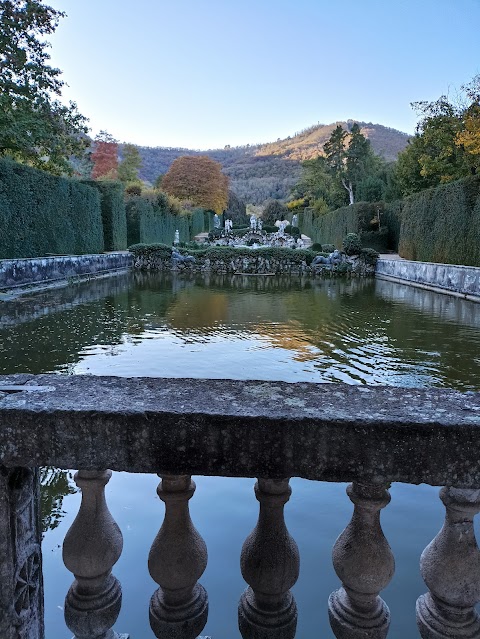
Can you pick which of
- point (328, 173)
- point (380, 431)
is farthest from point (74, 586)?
point (328, 173)

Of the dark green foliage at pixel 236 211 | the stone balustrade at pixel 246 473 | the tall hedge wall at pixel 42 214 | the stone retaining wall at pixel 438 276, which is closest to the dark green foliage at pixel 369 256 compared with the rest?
the stone retaining wall at pixel 438 276

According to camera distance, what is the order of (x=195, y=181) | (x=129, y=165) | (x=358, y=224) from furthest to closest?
1. (x=195, y=181)
2. (x=129, y=165)
3. (x=358, y=224)

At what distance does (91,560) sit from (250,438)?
58cm

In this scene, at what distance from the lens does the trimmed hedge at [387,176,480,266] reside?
16.3 metres

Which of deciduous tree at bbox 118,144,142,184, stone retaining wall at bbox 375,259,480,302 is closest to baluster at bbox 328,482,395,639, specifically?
stone retaining wall at bbox 375,259,480,302

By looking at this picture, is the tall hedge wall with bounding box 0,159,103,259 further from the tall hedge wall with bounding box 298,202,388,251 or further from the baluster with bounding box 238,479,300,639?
the tall hedge wall with bounding box 298,202,388,251

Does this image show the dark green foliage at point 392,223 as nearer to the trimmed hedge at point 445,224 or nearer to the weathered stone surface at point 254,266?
the trimmed hedge at point 445,224

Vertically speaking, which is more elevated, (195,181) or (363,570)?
(195,181)

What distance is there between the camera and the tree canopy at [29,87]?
1725cm

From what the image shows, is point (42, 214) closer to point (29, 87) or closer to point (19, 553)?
point (29, 87)

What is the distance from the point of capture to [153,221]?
35.3m

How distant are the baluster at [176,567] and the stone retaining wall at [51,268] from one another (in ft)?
42.5

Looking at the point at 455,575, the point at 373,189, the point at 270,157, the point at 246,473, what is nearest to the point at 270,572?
the point at 246,473

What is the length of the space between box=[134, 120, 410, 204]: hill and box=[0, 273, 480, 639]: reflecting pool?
9984 cm
